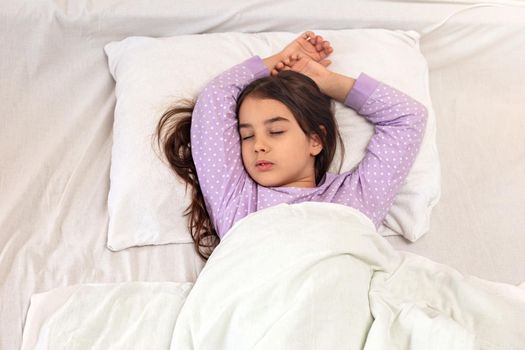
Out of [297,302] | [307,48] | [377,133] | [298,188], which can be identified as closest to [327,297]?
[297,302]

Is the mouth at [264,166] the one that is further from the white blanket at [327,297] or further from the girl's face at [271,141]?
the white blanket at [327,297]

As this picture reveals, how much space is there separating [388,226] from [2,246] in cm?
75

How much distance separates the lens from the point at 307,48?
1.38 metres

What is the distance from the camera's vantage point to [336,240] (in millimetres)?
1014

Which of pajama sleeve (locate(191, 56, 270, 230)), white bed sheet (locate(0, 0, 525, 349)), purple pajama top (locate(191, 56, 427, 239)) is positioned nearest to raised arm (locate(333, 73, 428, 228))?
purple pajama top (locate(191, 56, 427, 239))

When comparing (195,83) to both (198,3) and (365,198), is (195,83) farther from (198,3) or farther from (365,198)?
(365,198)

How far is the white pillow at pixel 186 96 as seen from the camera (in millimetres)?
1222

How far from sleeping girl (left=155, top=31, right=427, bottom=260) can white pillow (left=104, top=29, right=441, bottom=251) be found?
29mm

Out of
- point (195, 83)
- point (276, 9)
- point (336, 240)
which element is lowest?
point (336, 240)

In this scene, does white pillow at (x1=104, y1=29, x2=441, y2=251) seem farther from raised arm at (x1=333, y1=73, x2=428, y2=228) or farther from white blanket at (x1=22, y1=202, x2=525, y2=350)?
white blanket at (x1=22, y1=202, x2=525, y2=350)

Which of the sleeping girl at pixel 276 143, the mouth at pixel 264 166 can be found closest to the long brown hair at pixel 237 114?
the sleeping girl at pixel 276 143

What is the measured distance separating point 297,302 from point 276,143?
0.37m

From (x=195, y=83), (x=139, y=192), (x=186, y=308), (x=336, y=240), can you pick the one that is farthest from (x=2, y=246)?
(x=336, y=240)

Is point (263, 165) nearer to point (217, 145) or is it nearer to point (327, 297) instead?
point (217, 145)
